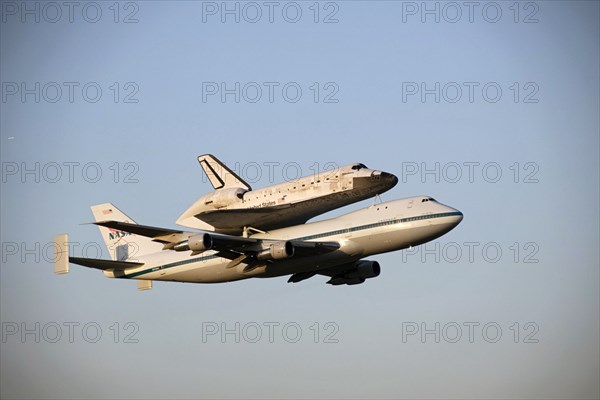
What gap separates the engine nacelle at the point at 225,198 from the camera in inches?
3460

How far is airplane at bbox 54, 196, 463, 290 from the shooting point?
81.6m

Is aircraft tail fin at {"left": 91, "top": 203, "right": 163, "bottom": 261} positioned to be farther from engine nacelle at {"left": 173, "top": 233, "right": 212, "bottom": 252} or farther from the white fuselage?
engine nacelle at {"left": 173, "top": 233, "right": 212, "bottom": 252}

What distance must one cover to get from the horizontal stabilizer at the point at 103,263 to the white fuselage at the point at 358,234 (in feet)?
21.1

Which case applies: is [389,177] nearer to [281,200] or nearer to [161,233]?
[281,200]

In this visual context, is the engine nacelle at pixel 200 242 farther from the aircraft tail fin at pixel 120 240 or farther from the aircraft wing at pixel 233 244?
the aircraft tail fin at pixel 120 240

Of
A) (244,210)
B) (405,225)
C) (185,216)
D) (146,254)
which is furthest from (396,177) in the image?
(146,254)

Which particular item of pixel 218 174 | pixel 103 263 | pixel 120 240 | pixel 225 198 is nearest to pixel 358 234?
pixel 225 198

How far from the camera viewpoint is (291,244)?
82.3 m

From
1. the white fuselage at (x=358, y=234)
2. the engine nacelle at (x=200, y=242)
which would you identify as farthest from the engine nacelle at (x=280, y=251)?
the engine nacelle at (x=200, y=242)

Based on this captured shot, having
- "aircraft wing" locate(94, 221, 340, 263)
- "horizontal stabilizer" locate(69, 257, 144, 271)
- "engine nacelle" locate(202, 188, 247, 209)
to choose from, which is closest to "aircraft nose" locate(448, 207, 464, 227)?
"aircraft wing" locate(94, 221, 340, 263)

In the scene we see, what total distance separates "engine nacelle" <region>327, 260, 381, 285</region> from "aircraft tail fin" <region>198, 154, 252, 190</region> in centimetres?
1026

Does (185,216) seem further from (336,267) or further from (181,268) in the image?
(336,267)

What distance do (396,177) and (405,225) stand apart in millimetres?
3978

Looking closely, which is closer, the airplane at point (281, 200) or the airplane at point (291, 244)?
the airplane at point (291, 244)
